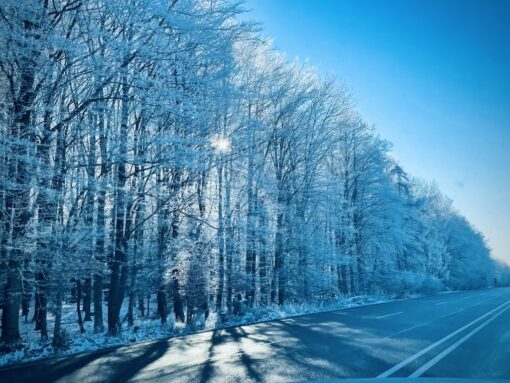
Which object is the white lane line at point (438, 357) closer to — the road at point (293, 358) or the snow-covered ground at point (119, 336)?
the road at point (293, 358)

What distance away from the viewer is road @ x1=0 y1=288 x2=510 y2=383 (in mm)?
6117

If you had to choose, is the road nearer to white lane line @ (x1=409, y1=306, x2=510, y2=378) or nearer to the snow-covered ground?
white lane line @ (x1=409, y1=306, x2=510, y2=378)

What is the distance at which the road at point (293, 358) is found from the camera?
20.1ft

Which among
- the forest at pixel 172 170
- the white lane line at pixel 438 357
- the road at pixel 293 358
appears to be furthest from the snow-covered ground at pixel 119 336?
the white lane line at pixel 438 357

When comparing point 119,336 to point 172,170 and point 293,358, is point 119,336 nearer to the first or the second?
point 293,358

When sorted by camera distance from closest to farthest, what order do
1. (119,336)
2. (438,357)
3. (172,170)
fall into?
(438,357) → (119,336) → (172,170)

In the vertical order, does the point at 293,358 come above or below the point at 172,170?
below

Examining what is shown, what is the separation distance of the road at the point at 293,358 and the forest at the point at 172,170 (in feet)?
8.36

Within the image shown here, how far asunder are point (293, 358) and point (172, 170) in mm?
10030

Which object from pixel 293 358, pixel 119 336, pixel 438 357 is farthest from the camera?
pixel 119 336

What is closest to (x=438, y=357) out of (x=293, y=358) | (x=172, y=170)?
(x=293, y=358)

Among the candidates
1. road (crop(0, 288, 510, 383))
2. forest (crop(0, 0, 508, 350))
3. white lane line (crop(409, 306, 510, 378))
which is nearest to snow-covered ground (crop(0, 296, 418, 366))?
forest (crop(0, 0, 508, 350))

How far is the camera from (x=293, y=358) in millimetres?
7254

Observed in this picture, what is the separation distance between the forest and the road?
8.36 feet
